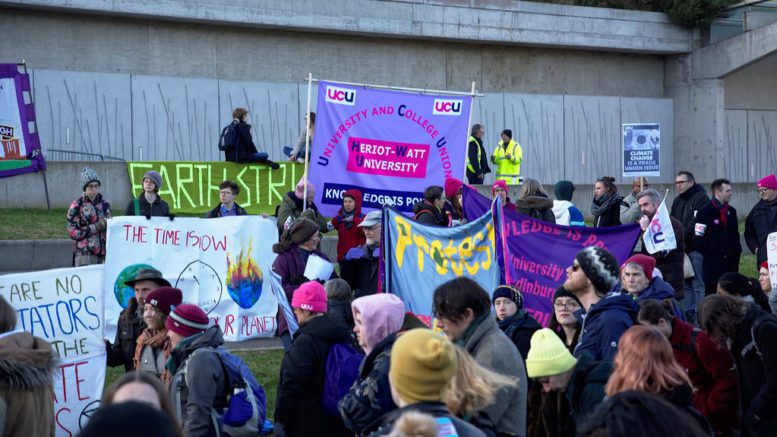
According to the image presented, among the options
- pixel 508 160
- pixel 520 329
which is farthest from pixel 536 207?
pixel 508 160

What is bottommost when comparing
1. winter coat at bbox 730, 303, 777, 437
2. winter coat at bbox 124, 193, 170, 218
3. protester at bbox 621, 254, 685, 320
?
winter coat at bbox 730, 303, 777, 437

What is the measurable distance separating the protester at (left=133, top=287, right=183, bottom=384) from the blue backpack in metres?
1.04

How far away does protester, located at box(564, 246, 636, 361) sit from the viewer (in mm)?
6555

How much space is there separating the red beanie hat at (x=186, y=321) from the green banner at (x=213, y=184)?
9.82m

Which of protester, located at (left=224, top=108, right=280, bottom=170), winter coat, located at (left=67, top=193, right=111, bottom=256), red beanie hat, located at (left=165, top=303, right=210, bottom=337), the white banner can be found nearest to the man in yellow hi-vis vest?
protester, located at (left=224, top=108, right=280, bottom=170)

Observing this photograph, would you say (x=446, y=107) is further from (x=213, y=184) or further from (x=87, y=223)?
(x=213, y=184)

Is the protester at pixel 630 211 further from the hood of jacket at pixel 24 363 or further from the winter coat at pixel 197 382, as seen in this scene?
the hood of jacket at pixel 24 363

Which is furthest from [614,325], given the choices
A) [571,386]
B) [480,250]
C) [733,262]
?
[733,262]

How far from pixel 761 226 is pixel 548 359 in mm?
8917

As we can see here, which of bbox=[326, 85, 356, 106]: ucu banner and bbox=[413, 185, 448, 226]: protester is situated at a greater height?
bbox=[326, 85, 356, 106]: ucu banner

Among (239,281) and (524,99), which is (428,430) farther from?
(524,99)

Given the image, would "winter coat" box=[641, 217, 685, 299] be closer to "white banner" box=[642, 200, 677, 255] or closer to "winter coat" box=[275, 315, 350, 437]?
"white banner" box=[642, 200, 677, 255]

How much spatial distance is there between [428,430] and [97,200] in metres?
10.3

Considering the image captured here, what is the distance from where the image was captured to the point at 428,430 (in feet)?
11.2
